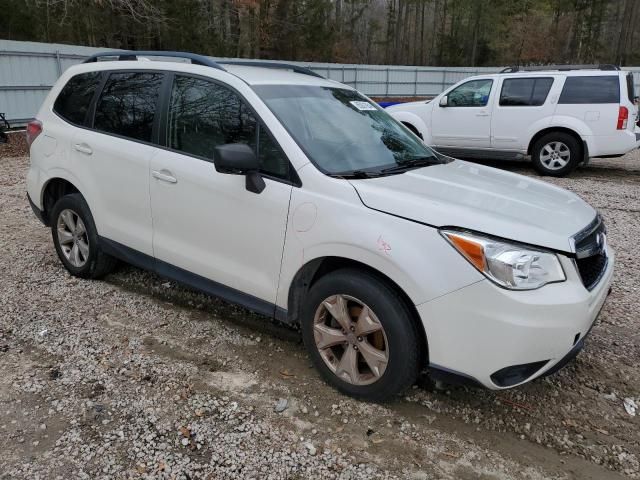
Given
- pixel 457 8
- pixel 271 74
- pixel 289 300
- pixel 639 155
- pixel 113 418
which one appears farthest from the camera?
pixel 457 8

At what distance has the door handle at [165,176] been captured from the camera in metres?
3.60

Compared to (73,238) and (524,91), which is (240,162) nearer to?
(73,238)

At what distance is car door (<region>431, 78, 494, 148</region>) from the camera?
409 inches

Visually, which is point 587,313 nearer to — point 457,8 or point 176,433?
point 176,433

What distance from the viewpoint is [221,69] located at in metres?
3.54

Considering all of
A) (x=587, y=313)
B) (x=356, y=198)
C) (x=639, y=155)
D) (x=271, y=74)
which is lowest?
(x=639, y=155)

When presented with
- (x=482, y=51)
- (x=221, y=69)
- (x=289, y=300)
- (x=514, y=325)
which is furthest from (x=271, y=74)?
(x=482, y=51)

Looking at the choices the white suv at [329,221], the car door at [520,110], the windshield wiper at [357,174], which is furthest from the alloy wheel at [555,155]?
the windshield wiper at [357,174]

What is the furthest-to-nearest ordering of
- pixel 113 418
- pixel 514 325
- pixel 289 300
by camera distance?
pixel 289 300
pixel 113 418
pixel 514 325

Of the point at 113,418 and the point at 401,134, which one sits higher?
the point at 401,134

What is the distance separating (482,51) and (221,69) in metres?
51.9

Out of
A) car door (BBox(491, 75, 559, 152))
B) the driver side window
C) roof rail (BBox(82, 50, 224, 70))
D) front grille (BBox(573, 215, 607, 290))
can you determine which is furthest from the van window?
the driver side window

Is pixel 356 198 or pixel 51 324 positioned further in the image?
pixel 51 324

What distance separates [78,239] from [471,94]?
27.6ft
